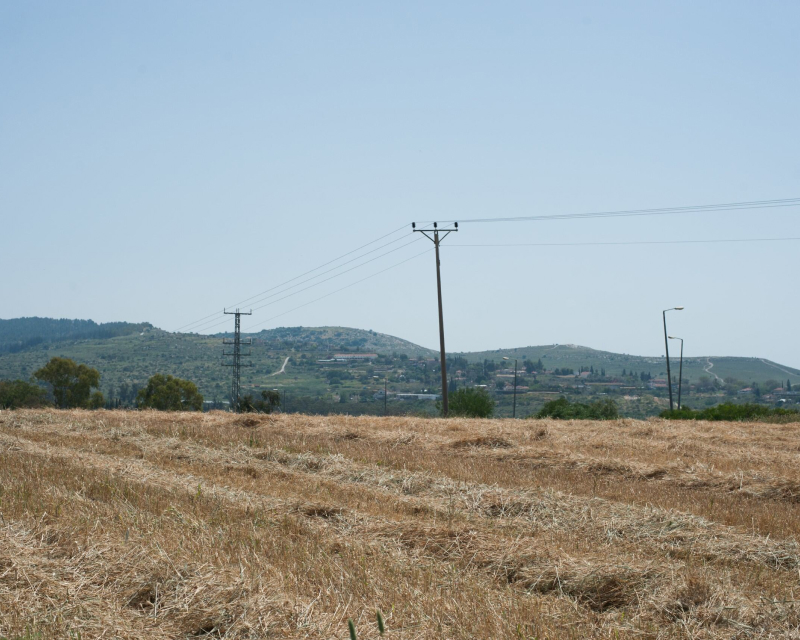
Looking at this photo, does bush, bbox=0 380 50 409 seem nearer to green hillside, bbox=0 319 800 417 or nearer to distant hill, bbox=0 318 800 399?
green hillside, bbox=0 319 800 417

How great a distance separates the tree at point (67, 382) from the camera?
64.1 meters

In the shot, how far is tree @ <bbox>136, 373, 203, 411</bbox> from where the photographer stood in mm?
68125

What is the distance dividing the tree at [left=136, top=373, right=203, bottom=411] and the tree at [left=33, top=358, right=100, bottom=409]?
497cm

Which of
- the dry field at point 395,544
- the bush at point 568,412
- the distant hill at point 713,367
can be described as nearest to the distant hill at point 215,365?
the distant hill at point 713,367

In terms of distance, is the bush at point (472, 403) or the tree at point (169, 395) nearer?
the bush at point (472, 403)

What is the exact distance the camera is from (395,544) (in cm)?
771

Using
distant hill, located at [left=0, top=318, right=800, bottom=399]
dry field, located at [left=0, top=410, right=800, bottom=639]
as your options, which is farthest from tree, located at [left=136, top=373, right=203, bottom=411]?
dry field, located at [left=0, top=410, right=800, bottom=639]

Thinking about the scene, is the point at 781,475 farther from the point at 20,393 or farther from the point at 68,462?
the point at 20,393

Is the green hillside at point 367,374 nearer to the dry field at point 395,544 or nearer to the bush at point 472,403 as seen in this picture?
the bush at point 472,403

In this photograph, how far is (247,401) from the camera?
45844 millimetres

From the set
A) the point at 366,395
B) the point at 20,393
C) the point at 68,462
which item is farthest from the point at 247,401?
the point at 366,395

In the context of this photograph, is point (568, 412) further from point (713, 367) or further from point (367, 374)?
point (713, 367)

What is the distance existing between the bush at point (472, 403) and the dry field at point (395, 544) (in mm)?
23633

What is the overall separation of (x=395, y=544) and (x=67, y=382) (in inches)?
2519
